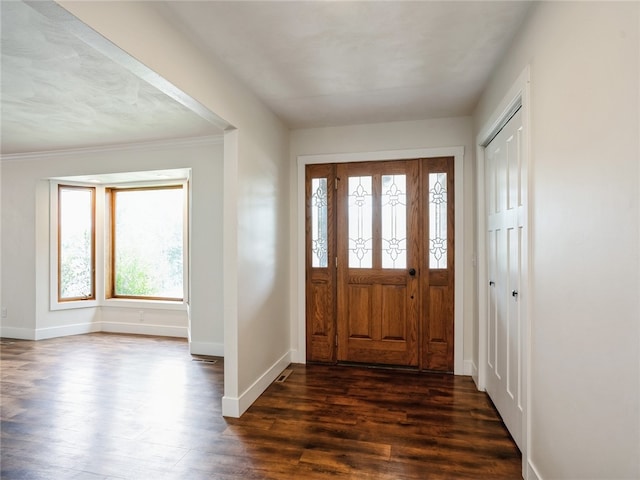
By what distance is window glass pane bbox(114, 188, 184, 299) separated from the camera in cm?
509

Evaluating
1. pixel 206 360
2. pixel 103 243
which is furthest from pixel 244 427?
pixel 103 243

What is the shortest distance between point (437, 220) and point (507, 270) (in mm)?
1259

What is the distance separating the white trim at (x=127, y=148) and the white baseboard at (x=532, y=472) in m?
4.10

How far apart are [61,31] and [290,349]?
334cm

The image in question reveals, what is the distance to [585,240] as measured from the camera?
1.31 meters

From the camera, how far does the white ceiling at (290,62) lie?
1861mm

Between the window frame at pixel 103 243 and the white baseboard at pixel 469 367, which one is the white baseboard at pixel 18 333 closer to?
the window frame at pixel 103 243

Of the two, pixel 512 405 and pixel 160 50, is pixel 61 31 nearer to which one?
pixel 160 50

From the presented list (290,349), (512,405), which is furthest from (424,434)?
(290,349)

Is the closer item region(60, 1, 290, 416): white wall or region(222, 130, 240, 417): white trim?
region(60, 1, 290, 416): white wall

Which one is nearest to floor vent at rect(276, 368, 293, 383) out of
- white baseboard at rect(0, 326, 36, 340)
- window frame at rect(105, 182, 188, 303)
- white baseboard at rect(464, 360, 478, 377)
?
white baseboard at rect(464, 360, 478, 377)

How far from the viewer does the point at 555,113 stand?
1.57 meters

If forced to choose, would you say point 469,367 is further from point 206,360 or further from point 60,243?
Answer: point 60,243

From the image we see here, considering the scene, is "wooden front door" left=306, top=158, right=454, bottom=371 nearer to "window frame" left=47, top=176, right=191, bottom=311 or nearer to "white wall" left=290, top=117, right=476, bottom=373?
"white wall" left=290, top=117, right=476, bottom=373
